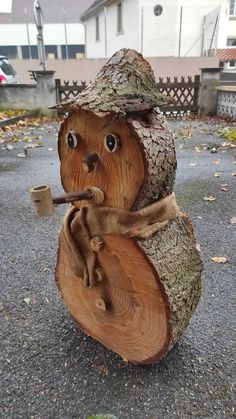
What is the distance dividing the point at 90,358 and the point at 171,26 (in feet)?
64.9

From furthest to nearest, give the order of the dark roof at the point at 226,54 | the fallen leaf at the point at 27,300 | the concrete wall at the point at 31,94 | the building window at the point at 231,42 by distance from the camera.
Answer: the building window at the point at 231,42
the dark roof at the point at 226,54
the concrete wall at the point at 31,94
the fallen leaf at the point at 27,300

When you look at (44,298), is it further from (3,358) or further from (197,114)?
(197,114)

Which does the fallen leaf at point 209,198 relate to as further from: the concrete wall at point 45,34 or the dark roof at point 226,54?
the concrete wall at point 45,34

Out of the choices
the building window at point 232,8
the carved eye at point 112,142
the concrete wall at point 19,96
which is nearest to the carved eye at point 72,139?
the carved eye at point 112,142

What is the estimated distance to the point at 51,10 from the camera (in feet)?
125

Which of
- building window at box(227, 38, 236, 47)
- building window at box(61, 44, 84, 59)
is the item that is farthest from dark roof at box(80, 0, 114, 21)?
building window at box(227, 38, 236, 47)

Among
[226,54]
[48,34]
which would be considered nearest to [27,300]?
[226,54]

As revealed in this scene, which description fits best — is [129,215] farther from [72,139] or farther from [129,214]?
[72,139]

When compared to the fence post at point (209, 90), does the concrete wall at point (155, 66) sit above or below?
above

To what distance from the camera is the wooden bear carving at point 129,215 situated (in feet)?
4.13

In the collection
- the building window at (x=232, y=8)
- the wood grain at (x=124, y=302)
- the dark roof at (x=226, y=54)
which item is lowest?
the wood grain at (x=124, y=302)

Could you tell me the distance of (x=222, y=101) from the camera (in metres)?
9.48

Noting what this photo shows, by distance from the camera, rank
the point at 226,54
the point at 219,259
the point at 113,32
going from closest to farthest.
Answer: the point at 219,259, the point at 226,54, the point at 113,32

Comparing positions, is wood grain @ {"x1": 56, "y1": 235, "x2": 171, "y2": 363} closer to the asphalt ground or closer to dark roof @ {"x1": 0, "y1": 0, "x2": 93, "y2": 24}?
the asphalt ground
